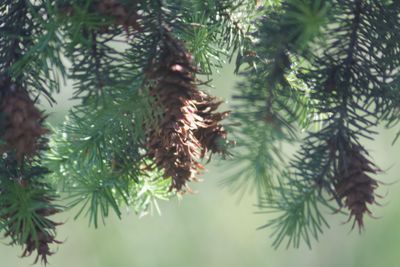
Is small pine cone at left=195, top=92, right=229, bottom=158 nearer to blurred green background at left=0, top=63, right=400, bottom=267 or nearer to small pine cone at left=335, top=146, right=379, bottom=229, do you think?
small pine cone at left=335, top=146, right=379, bottom=229

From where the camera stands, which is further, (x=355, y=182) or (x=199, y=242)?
(x=199, y=242)

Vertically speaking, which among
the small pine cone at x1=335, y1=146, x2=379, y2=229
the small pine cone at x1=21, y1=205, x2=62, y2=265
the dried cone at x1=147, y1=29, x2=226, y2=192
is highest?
the dried cone at x1=147, y1=29, x2=226, y2=192

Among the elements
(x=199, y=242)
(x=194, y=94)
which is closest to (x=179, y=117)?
(x=194, y=94)

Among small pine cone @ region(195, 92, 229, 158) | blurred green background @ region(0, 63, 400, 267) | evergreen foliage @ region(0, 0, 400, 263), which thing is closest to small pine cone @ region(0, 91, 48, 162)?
evergreen foliage @ region(0, 0, 400, 263)

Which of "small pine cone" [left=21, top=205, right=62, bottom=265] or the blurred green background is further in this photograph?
the blurred green background

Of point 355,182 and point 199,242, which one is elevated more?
point 199,242

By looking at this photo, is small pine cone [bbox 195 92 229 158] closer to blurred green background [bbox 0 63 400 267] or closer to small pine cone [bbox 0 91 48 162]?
small pine cone [bbox 0 91 48 162]

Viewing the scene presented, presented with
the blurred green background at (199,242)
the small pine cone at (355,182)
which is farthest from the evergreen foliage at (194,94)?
the blurred green background at (199,242)

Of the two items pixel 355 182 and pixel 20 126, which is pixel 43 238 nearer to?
pixel 20 126

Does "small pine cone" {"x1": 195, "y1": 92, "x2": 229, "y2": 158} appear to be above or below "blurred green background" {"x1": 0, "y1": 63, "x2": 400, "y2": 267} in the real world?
below
